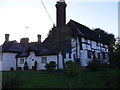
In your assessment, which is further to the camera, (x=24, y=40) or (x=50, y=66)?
(x=24, y=40)

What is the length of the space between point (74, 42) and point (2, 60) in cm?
1406

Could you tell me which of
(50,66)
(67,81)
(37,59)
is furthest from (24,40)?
(67,81)

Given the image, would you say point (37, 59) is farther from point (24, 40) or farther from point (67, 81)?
point (67, 81)

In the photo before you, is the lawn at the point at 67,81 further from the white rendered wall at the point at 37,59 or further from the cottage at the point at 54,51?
the white rendered wall at the point at 37,59

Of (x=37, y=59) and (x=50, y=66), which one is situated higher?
(x=37, y=59)

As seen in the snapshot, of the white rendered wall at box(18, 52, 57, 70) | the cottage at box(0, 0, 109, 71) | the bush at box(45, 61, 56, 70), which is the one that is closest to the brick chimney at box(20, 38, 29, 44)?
the cottage at box(0, 0, 109, 71)

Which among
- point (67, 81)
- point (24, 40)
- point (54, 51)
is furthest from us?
point (24, 40)

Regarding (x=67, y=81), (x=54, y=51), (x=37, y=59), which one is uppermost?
(x=54, y=51)

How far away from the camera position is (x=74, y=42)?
3769 centimetres

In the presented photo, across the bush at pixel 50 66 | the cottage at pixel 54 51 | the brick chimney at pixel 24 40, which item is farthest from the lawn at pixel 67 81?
the brick chimney at pixel 24 40

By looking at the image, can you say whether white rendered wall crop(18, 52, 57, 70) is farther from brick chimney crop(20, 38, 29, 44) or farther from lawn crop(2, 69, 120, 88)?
lawn crop(2, 69, 120, 88)

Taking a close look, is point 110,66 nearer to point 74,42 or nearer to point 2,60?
point 74,42

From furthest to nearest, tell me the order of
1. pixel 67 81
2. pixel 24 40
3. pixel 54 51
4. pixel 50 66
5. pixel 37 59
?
1. pixel 24 40
2. pixel 37 59
3. pixel 54 51
4. pixel 50 66
5. pixel 67 81

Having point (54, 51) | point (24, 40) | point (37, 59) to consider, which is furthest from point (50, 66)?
point (24, 40)
